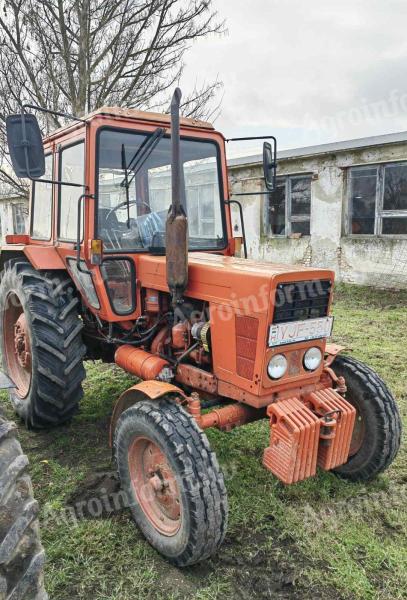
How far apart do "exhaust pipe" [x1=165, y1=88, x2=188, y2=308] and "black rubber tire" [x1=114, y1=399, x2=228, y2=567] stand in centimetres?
67

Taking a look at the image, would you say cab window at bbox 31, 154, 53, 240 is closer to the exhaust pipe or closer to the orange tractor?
the orange tractor

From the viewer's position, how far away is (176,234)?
2.56 meters

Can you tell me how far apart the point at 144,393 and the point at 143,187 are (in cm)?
143

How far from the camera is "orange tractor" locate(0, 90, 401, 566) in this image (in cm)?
243

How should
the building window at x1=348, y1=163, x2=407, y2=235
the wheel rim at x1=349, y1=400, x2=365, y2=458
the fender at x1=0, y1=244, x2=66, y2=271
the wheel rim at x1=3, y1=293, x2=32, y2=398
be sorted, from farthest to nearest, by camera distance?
1. the building window at x1=348, y1=163, x2=407, y2=235
2. the wheel rim at x1=3, y1=293, x2=32, y2=398
3. the fender at x1=0, y1=244, x2=66, y2=271
4. the wheel rim at x1=349, y1=400, x2=365, y2=458

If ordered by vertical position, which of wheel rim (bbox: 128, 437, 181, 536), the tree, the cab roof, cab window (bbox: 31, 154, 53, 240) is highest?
the tree

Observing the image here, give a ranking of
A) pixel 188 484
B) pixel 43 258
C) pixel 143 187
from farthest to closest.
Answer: pixel 43 258 → pixel 143 187 → pixel 188 484

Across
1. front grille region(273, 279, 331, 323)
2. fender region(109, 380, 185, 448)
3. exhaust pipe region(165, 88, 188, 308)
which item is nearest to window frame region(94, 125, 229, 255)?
exhaust pipe region(165, 88, 188, 308)

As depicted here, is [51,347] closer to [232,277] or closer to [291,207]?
[232,277]

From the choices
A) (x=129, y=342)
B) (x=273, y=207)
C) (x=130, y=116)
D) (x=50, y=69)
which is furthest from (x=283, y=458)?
(x=273, y=207)

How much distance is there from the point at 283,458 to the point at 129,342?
1.37m

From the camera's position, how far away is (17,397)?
149 inches

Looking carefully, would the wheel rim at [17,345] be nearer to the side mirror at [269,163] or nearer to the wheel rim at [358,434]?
the side mirror at [269,163]

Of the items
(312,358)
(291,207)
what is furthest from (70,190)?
(291,207)
